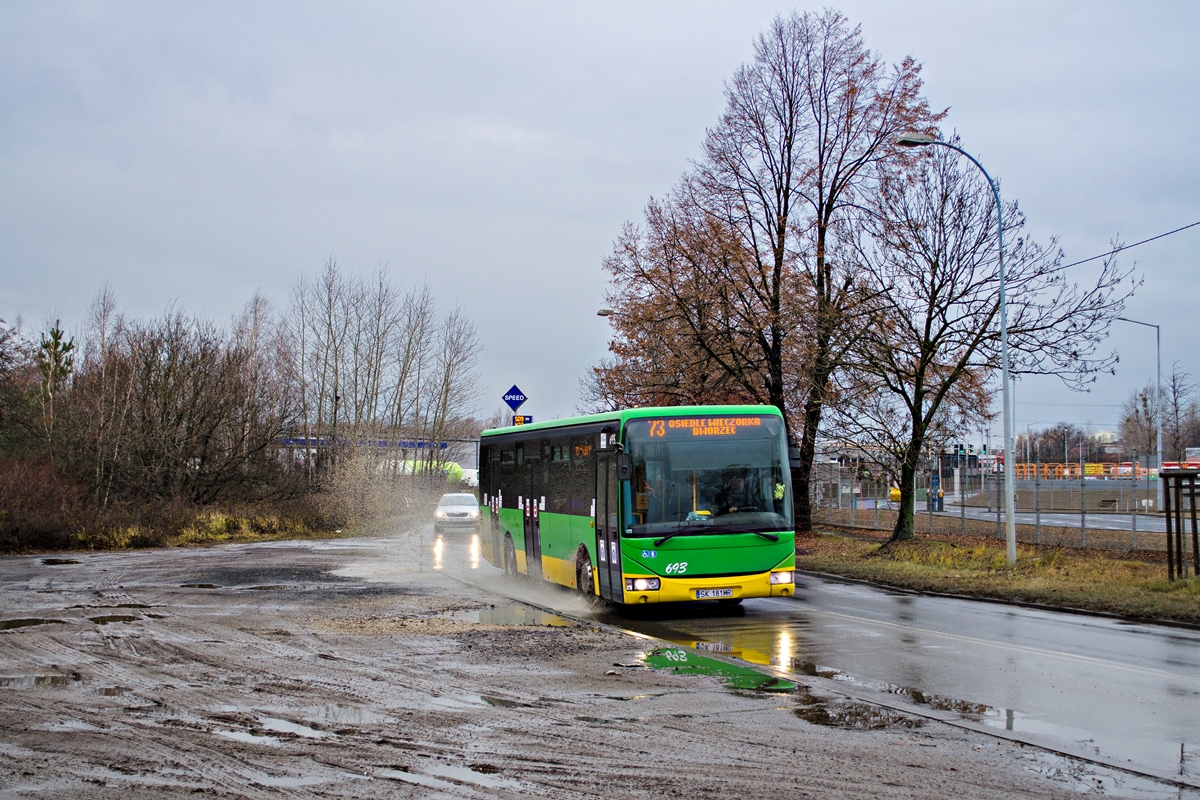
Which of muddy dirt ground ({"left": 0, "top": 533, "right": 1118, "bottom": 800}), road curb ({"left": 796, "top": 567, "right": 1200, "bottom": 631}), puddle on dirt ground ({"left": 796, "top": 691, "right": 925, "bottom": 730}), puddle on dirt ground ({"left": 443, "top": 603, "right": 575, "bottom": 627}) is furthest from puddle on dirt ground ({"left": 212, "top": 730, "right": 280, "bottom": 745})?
road curb ({"left": 796, "top": 567, "right": 1200, "bottom": 631})

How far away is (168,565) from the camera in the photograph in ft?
76.9

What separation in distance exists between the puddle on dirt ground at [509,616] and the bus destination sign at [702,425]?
2.94 m

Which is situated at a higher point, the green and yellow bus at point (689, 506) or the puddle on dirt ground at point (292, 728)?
the green and yellow bus at point (689, 506)

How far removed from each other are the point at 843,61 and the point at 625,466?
73.2ft

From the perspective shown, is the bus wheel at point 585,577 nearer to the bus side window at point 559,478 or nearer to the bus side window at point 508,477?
the bus side window at point 559,478

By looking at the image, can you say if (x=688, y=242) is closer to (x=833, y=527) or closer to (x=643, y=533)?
(x=833, y=527)

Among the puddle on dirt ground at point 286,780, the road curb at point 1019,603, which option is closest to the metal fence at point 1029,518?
the road curb at point 1019,603

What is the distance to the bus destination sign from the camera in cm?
1489

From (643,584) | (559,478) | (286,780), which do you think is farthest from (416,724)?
(559,478)

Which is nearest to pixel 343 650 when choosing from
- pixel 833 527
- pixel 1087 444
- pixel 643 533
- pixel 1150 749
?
pixel 643 533

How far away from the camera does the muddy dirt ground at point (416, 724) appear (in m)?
5.96

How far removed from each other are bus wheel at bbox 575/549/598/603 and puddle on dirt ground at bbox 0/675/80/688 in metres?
8.04

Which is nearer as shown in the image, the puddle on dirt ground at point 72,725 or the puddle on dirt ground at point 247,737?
the puddle on dirt ground at point 247,737

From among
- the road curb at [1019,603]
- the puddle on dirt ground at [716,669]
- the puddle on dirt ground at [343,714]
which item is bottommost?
the road curb at [1019,603]
